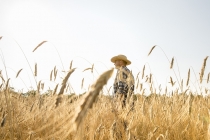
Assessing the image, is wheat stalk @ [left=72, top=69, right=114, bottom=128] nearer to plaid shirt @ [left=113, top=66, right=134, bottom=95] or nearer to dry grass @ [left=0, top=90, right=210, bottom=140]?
dry grass @ [left=0, top=90, right=210, bottom=140]

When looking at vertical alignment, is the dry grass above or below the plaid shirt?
below

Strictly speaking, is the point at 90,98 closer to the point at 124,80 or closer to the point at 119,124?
the point at 119,124

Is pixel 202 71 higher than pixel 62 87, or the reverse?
pixel 202 71

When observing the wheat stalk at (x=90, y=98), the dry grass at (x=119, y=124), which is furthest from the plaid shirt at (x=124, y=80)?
the wheat stalk at (x=90, y=98)

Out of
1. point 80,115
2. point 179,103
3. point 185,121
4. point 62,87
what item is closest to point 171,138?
point 185,121

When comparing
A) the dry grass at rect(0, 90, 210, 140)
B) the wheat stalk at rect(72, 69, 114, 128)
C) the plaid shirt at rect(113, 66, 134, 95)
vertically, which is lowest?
the dry grass at rect(0, 90, 210, 140)

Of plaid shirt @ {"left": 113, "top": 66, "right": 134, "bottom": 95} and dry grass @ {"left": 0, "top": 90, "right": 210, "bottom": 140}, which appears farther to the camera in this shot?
plaid shirt @ {"left": 113, "top": 66, "right": 134, "bottom": 95}

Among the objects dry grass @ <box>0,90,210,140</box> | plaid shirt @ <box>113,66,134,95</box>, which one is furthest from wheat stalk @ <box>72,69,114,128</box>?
plaid shirt @ <box>113,66,134,95</box>

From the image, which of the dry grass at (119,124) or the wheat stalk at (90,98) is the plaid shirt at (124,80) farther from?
the wheat stalk at (90,98)

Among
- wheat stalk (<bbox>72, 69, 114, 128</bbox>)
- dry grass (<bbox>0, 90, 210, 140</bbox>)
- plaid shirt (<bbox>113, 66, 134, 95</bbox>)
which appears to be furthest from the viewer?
plaid shirt (<bbox>113, 66, 134, 95</bbox>)

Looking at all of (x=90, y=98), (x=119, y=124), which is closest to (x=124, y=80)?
(x=119, y=124)

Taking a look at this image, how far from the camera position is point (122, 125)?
1632mm

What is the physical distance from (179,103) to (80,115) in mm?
2469

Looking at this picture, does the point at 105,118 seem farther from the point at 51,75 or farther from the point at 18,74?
the point at 18,74
